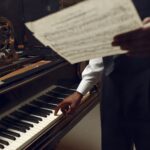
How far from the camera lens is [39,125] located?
48.5 inches

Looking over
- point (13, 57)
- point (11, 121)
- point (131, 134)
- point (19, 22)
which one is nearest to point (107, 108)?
point (131, 134)

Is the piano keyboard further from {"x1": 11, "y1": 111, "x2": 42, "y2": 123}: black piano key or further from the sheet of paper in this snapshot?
the sheet of paper

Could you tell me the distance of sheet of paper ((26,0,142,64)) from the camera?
66 cm

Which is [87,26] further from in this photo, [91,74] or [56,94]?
[56,94]

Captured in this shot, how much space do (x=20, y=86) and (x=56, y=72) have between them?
0.31 metres

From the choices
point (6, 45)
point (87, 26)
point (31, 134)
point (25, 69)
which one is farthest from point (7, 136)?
point (87, 26)

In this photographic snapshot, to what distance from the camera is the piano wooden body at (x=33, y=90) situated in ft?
3.86

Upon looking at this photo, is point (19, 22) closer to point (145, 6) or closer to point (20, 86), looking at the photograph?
point (20, 86)

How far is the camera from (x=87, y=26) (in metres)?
0.71

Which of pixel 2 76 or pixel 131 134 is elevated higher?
pixel 2 76

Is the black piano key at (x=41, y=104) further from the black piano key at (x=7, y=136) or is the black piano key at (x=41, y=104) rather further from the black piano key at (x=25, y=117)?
the black piano key at (x=7, y=136)

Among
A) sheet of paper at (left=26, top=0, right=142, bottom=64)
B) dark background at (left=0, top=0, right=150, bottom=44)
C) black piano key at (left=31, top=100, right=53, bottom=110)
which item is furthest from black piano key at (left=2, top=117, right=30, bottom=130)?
dark background at (left=0, top=0, right=150, bottom=44)

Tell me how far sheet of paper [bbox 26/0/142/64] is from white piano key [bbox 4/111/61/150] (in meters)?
0.43

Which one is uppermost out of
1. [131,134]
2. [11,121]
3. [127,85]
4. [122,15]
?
[122,15]
